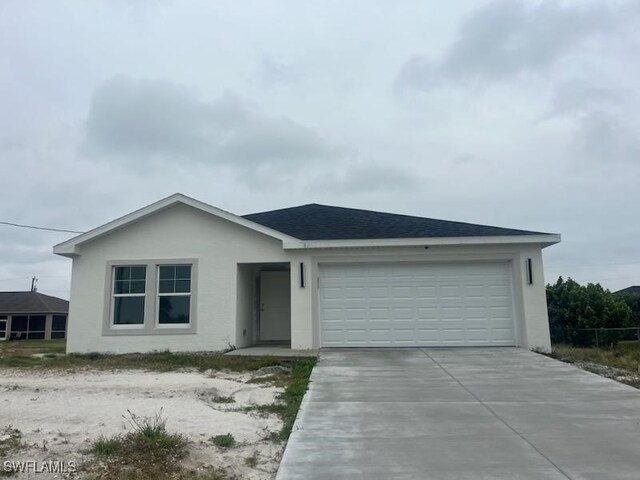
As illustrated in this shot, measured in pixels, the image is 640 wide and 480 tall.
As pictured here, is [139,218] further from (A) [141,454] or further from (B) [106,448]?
(A) [141,454]

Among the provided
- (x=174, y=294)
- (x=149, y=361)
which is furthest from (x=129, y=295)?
(x=149, y=361)

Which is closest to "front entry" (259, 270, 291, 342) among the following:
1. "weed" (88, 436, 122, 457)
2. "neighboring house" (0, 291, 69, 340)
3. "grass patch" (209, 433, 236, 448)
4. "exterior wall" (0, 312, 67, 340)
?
"grass patch" (209, 433, 236, 448)

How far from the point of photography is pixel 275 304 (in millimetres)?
15383

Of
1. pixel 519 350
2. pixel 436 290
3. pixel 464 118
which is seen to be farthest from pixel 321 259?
pixel 464 118

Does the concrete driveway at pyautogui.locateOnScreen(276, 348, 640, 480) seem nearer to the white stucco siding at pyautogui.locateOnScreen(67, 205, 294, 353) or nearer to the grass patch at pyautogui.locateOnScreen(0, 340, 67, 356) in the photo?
the white stucco siding at pyautogui.locateOnScreen(67, 205, 294, 353)

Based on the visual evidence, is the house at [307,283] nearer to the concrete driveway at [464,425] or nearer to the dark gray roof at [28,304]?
the concrete driveway at [464,425]

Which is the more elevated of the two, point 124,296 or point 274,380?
point 124,296

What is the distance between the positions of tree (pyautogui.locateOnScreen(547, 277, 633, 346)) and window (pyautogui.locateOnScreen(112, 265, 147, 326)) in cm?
1414

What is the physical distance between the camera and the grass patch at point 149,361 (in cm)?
1044

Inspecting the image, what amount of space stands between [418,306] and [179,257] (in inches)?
245

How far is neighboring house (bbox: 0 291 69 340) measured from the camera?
34.0 m

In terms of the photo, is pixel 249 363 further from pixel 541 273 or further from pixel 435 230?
pixel 541 273

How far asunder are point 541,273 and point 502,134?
202 inches

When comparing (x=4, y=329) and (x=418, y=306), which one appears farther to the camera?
(x=4, y=329)
